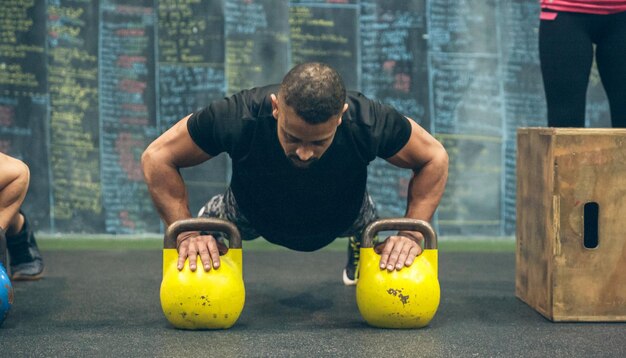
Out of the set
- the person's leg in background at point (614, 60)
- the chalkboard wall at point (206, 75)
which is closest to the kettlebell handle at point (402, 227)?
the person's leg in background at point (614, 60)

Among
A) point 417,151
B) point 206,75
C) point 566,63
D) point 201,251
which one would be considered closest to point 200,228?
point 201,251

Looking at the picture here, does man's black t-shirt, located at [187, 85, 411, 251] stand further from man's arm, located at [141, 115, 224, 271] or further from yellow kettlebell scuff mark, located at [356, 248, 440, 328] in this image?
yellow kettlebell scuff mark, located at [356, 248, 440, 328]

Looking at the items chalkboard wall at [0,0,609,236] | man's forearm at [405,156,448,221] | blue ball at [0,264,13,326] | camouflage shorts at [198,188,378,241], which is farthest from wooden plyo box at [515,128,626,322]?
chalkboard wall at [0,0,609,236]

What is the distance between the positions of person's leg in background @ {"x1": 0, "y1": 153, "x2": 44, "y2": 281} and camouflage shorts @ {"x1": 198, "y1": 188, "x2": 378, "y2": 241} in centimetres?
64

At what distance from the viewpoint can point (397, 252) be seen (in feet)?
8.46

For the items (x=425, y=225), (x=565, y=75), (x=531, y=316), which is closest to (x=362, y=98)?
(x=425, y=225)

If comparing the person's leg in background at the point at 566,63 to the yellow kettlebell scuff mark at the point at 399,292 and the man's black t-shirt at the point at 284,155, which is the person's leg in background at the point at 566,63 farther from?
the yellow kettlebell scuff mark at the point at 399,292

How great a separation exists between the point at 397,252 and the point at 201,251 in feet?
1.82

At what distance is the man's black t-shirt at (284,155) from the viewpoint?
2645 millimetres

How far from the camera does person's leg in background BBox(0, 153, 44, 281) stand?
305 cm

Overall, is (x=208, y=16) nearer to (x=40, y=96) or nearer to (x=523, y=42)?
(x=40, y=96)

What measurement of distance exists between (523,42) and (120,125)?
2138mm

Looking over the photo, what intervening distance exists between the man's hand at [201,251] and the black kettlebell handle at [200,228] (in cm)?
3

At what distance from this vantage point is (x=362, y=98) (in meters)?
2.73
